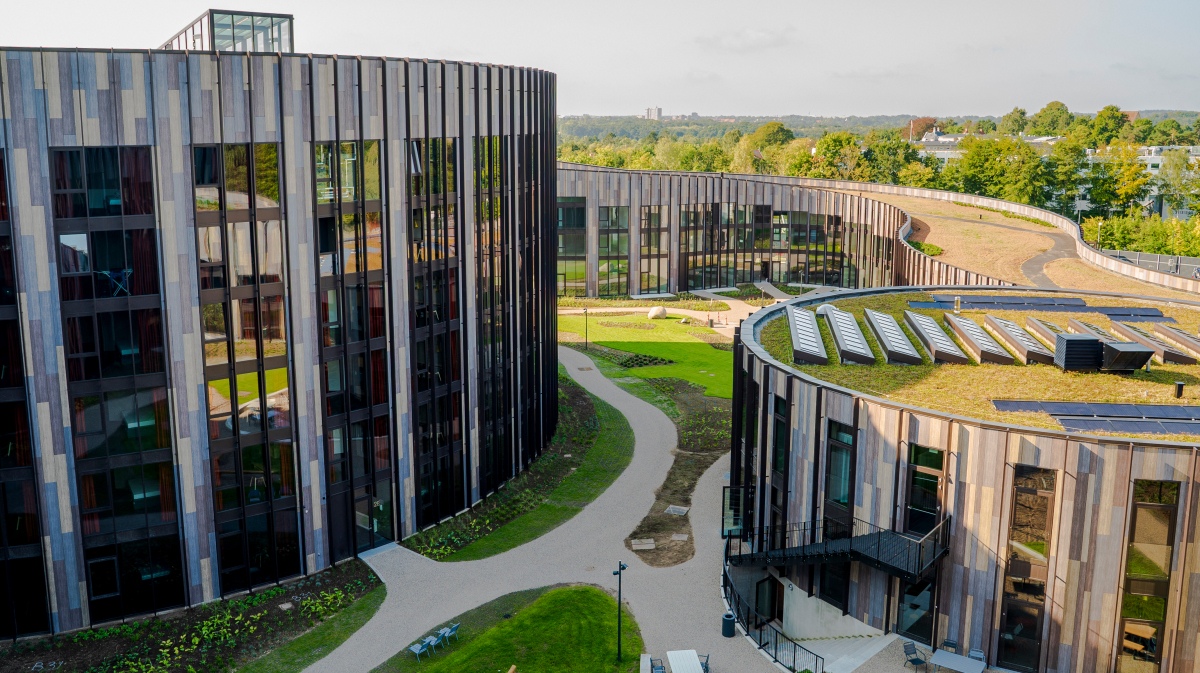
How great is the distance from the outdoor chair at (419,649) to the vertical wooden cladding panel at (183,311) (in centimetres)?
Answer: 881

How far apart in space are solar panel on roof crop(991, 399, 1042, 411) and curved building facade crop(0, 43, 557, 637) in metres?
23.4

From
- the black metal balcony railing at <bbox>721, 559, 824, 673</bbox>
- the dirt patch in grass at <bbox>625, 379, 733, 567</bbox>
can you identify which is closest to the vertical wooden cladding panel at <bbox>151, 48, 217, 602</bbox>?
the dirt patch in grass at <bbox>625, 379, 733, 567</bbox>

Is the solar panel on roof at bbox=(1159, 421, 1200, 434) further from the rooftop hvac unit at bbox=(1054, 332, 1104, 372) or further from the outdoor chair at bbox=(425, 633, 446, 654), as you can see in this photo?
the outdoor chair at bbox=(425, 633, 446, 654)

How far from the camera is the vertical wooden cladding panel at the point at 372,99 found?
37844 mm

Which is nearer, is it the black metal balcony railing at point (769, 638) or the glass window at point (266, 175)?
the black metal balcony railing at point (769, 638)

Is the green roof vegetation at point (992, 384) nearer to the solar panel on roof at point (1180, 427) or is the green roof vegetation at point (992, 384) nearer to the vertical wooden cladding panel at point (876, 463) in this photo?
the vertical wooden cladding panel at point (876, 463)

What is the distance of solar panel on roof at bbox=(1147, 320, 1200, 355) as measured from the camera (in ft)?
133

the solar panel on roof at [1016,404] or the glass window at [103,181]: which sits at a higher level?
the glass window at [103,181]

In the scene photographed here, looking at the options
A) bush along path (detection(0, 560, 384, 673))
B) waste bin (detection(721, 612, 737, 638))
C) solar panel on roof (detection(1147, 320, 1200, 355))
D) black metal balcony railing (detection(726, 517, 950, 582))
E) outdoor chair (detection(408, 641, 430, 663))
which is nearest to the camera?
black metal balcony railing (detection(726, 517, 950, 582))

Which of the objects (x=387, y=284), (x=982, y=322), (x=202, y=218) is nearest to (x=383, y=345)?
(x=387, y=284)

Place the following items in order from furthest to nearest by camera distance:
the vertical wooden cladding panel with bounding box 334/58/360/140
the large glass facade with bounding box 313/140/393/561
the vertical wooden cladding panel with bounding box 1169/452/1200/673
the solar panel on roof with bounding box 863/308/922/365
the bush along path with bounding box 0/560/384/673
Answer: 1. the solar panel on roof with bounding box 863/308/922/365
2. the large glass facade with bounding box 313/140/393/561
3. the vertical wooden cladding panel with bounding box 334/58/360/140
4. the bush along path with bounding box 0/560/384/673
5. the vertical wooden cladding panel with bounding box 1169/452/1200/673

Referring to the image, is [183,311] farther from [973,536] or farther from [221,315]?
[973,536]

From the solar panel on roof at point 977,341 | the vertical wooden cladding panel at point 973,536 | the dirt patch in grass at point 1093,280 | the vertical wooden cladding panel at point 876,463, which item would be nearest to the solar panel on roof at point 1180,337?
the solar panel on roof at point 977,341

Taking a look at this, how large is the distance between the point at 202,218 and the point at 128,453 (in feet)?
29.0
